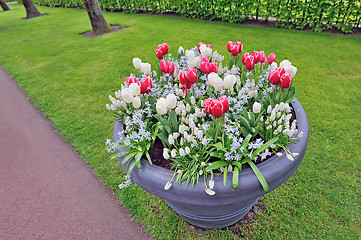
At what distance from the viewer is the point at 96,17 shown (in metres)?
8.29

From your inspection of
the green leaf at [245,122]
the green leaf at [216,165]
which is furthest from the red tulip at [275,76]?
the green leaf at [216,165]

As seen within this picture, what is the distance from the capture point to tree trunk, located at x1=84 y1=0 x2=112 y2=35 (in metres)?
8.01

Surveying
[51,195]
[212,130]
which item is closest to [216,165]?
[212,130]

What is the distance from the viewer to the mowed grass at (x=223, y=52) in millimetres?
2303

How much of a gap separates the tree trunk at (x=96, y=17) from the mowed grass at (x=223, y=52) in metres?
0.71

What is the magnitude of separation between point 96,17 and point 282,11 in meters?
6.22

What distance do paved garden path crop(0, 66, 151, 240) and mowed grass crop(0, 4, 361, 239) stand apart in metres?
0.16

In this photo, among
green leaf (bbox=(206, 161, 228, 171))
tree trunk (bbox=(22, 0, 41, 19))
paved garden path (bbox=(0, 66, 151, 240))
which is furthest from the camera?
tree trunk (bbox=(22, 0, 41, 19))

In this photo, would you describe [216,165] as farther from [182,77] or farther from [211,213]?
[182,77]

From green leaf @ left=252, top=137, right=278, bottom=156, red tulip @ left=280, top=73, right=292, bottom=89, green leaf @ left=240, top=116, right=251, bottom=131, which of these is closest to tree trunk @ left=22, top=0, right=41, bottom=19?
green leaf @ left=240, top=116, right=251, bottom=131

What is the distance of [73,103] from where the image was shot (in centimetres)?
456

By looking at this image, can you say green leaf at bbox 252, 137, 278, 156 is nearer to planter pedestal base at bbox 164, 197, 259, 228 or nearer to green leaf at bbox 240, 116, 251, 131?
green leaf at bbox 240, 116, 251, 131

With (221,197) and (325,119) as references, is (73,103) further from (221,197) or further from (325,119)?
(325,119)

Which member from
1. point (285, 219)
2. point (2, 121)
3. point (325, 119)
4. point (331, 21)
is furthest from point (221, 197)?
point (331, 21)
